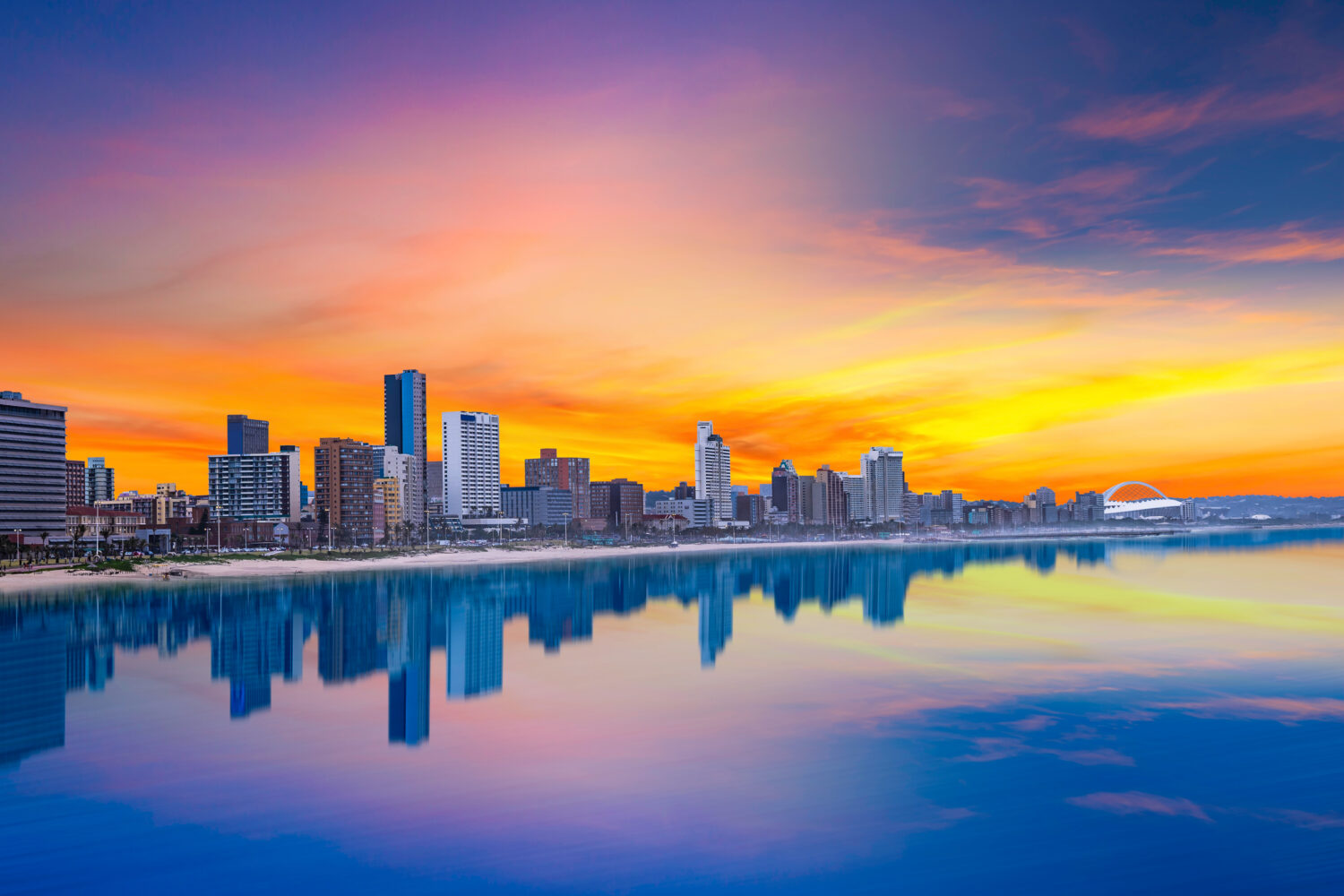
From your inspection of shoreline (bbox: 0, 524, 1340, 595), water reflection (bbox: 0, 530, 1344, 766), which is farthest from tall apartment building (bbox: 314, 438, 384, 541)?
water reflection (bbox: 0, 530, 1344, 766)

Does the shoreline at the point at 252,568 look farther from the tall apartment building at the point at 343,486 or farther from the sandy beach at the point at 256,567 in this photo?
the tall apartment building at the point at 343,486

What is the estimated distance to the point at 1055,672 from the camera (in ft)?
110

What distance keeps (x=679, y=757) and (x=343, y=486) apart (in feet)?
537

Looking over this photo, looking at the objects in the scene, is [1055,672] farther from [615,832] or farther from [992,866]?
[615,832]

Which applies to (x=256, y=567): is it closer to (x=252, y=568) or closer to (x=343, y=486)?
(x=252, y=568)

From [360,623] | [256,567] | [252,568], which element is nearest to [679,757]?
[360,623]

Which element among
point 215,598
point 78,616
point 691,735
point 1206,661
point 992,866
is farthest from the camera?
point 215,598

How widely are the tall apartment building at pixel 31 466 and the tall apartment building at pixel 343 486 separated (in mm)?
44366

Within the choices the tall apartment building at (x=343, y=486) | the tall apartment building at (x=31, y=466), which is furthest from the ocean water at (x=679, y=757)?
the tall apartment building at (x=343, y=486)

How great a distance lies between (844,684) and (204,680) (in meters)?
24.6

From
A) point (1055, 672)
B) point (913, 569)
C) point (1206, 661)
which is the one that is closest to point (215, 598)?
point (1055, 672)

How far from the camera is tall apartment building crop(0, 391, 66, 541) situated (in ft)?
427

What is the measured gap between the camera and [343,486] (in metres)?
174

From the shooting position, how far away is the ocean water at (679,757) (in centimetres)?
1609
